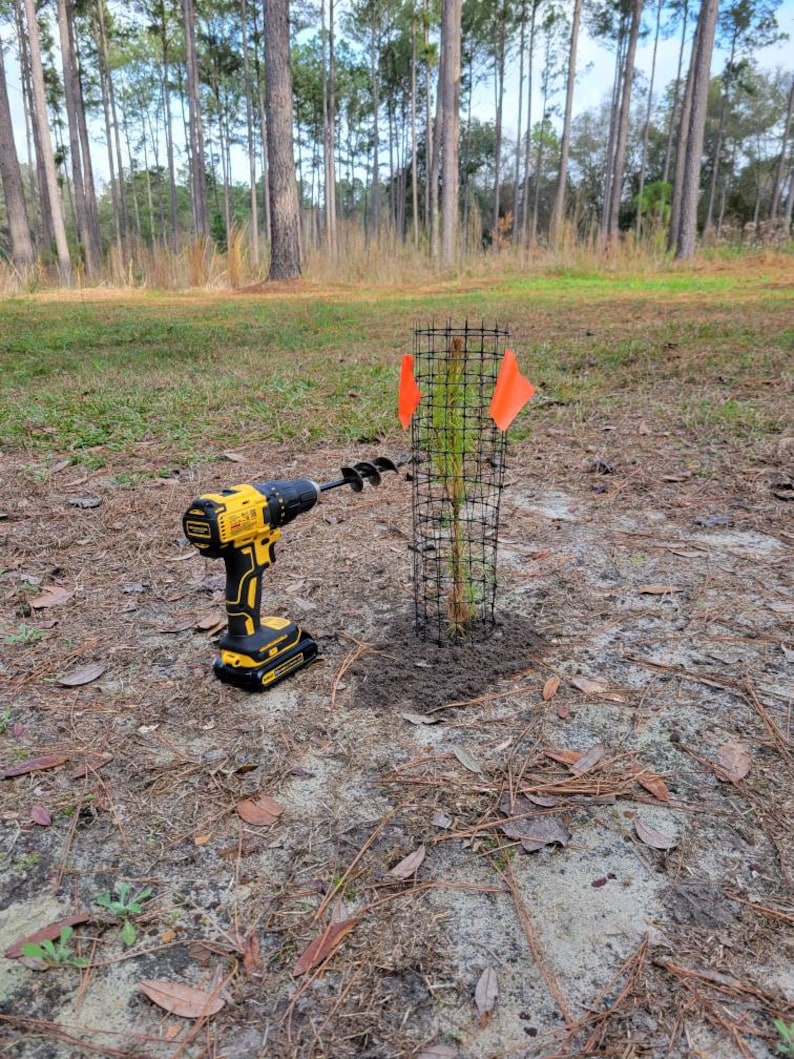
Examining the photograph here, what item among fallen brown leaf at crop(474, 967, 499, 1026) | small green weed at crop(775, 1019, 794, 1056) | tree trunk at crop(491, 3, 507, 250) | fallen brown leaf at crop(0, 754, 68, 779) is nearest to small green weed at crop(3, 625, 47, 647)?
fallen brown leaf at crop(0, 754, 68, 779)

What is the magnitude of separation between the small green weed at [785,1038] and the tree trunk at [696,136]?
45.8ft

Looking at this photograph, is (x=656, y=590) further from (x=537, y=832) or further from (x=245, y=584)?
(x=245, y=584)

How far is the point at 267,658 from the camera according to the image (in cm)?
178

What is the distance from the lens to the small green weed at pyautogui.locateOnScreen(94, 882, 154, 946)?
1122 millimetres

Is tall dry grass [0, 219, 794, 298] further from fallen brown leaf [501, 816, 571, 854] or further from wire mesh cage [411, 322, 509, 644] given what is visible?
fallen brown leaf [501, 816, 571, 854]

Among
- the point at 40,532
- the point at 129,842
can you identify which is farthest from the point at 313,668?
the point at 40,532

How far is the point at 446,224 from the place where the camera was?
13.2 meters

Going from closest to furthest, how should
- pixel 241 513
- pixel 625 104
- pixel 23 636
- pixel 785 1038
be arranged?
pixel 785 1038 < pixel 241 513 < pixel 23 636 < pixel 625 104

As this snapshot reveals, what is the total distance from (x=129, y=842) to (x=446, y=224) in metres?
13.6

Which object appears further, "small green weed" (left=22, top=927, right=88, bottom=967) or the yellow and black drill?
the yellow and black drill

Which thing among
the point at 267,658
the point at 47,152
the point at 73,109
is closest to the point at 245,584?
the point at 267,658

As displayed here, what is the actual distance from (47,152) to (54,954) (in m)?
15.3

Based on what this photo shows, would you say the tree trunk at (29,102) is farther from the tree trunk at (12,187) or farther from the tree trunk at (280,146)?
the tree trunk at (280,146)

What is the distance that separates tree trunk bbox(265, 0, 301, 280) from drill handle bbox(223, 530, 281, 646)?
10.8 m
